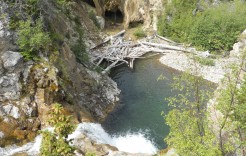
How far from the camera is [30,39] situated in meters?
17.4

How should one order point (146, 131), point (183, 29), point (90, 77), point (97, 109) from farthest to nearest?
point (183, 29) → point (90, 77) → point (97, 109) → point (146, 131)

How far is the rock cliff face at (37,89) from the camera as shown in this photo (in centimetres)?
1577

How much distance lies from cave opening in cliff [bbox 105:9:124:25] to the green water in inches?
433

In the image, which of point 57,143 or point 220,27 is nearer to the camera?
point 57,143

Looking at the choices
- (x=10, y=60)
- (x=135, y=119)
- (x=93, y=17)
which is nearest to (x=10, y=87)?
(x=10, y=60)

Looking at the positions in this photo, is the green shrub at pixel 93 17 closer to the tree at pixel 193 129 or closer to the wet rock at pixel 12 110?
the wet rock at pixel 12 110

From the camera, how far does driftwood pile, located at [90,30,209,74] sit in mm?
31109

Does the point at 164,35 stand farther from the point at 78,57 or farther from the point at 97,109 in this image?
the point at 97,109

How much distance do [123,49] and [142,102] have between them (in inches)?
457

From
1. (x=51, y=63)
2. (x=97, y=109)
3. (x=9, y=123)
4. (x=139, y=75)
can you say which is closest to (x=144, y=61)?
(x=139, y=75)

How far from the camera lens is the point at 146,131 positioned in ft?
64.1

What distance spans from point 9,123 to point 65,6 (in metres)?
16.3

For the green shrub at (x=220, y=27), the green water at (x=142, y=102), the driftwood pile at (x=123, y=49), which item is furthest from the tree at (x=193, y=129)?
the green shrub at (x=220, y=27)

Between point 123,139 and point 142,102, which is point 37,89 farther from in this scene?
point 142,102
